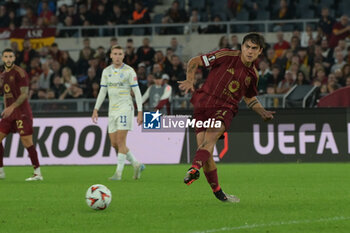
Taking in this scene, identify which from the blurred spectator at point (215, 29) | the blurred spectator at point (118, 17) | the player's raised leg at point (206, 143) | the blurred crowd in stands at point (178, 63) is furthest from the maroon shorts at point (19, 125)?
the blurred spectator at point (118, 17)

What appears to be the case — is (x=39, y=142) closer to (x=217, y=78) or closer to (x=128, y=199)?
(x=128, y=199)

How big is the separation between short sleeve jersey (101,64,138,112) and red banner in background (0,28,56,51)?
1186 centimetres

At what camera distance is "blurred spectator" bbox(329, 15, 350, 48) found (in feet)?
72.4

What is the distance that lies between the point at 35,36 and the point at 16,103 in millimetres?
12180

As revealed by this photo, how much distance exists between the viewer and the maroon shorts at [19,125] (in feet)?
45.8

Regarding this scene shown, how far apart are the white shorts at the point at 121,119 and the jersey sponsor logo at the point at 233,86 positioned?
4.97 m

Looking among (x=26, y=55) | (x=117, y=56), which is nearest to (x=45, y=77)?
(x=26, y=55)

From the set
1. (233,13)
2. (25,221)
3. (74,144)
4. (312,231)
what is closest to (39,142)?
(74,144)

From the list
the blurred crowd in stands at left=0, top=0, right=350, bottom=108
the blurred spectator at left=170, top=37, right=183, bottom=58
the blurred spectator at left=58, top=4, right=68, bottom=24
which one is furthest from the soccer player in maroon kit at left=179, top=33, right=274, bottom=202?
the blurred spectator at left=58, top=4, right=68, bottom=24

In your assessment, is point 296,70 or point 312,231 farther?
point 296,70

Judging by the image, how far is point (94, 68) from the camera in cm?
2262

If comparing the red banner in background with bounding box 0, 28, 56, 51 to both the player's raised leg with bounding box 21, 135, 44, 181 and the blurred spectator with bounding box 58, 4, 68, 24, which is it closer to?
the blurred spectator with bounding box 58, 4, 68, 24

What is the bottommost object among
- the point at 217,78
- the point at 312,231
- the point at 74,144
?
the point at 74,144

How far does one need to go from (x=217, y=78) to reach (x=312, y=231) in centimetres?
268
